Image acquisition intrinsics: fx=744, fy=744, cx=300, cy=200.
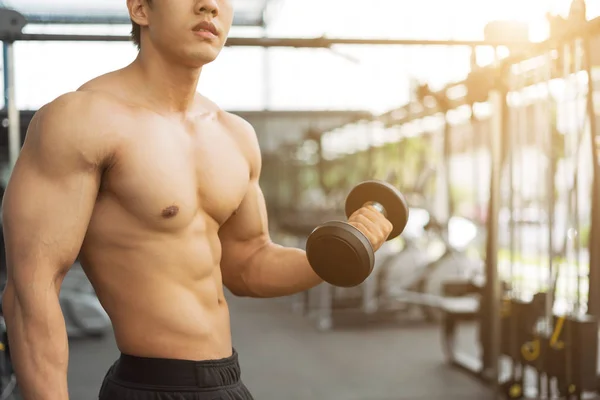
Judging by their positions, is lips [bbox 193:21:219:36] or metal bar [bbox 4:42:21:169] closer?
lips [bbox 193:21:219:36]

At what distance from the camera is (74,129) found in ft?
3.00

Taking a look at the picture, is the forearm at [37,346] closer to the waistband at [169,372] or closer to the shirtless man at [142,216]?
the shirtless man at [142,216]

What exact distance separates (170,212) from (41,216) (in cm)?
17

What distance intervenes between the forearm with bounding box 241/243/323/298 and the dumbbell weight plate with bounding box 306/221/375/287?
16 centimetres

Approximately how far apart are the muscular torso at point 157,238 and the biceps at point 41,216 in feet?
0.20

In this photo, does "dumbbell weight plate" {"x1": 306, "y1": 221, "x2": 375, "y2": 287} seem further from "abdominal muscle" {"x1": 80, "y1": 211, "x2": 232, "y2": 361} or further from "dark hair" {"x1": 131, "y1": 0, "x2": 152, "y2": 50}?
"dark hair" {"x1": 131, "y1": 0, "x2": 152, "y2": 50}

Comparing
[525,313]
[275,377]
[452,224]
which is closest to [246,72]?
[452,224]

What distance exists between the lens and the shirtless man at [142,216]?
2.97ft

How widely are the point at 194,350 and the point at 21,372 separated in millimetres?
232

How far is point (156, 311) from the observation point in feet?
3.28

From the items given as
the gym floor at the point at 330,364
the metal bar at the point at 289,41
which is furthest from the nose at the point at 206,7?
the gym floor at the point at 330,364

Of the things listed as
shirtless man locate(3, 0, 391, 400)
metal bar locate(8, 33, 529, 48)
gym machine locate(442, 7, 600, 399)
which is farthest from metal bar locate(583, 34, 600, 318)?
shirtless man locate(3, 0, 391, 400)

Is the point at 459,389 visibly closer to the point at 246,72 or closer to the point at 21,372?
the point at 21,372

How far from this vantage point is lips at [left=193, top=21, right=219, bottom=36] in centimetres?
100
